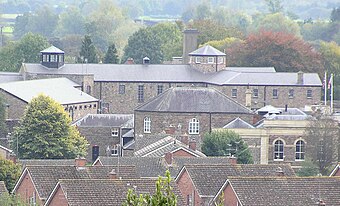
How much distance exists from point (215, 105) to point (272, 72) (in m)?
18.8

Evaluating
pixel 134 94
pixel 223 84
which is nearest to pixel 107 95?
pixel 134 94

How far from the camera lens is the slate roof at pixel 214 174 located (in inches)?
2247

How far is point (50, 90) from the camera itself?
101062 mm

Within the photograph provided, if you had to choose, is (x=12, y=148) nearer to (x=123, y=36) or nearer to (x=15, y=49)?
(x=15, y=49)

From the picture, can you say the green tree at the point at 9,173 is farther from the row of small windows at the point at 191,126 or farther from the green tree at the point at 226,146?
the row of small windows at the point at 191,126

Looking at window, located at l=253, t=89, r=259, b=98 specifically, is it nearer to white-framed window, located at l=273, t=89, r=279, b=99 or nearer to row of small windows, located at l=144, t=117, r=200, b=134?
white-framed window, located at l=273, t=89, r=279, b=99

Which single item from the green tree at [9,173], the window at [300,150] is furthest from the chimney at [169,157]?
the window at [300,150]

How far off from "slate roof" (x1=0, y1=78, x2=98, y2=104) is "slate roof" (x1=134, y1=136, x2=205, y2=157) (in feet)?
63.1

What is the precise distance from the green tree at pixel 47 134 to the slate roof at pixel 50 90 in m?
7.16

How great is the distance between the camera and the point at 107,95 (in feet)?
359

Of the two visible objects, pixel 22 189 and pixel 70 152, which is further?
pixel 70 152

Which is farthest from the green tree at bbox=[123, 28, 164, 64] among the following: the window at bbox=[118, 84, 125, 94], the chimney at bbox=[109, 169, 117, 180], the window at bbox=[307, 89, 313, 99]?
the chimney at bbox=[109, 169, 117, 180]

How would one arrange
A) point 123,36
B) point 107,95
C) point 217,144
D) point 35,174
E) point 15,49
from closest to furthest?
1. point 35,174
2. point 217,144
3. point 107,95
4. point 15,49
5. point 123,36

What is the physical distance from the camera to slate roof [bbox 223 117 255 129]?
8794 centimetres
